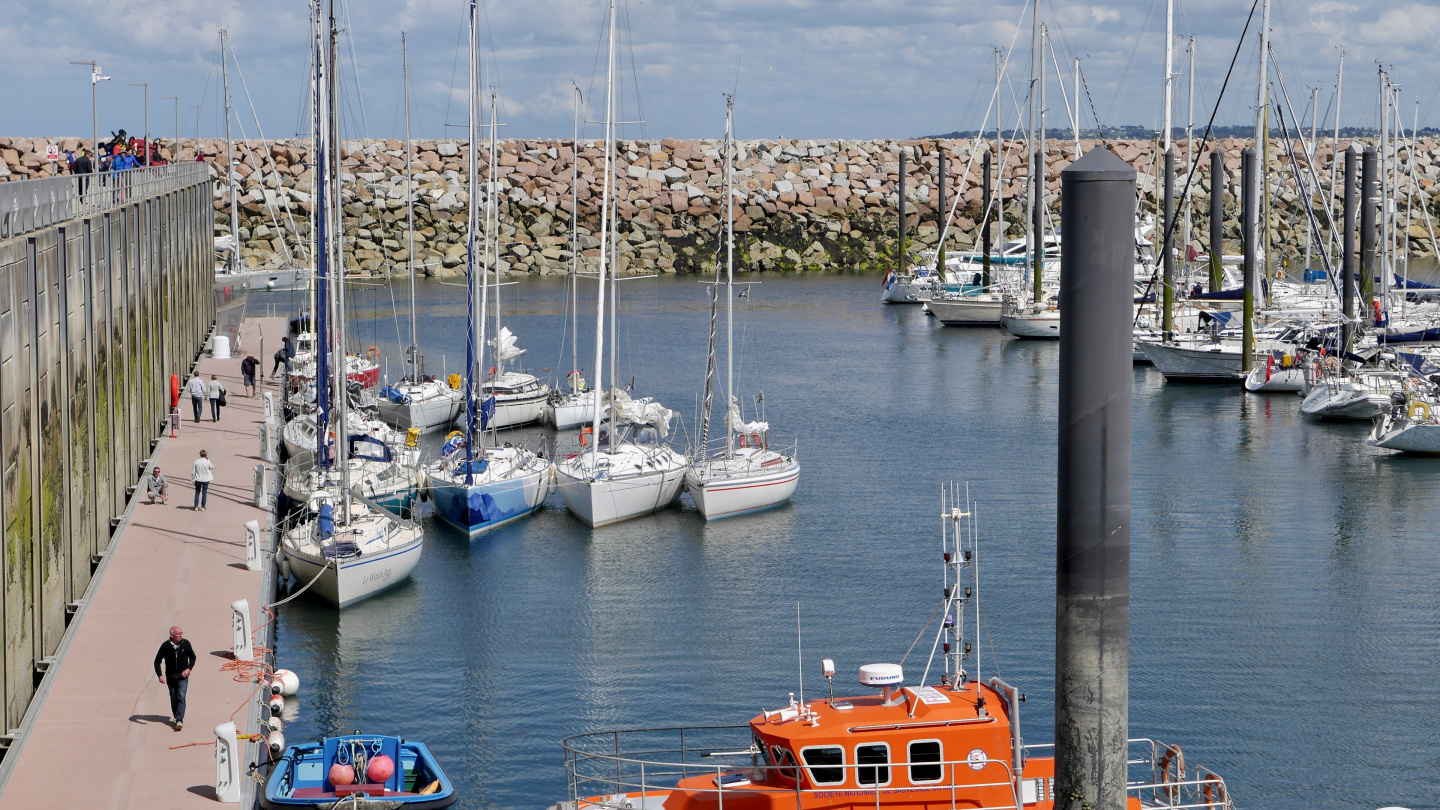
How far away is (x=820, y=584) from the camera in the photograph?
30766mm

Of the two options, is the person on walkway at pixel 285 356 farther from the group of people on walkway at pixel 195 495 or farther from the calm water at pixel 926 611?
the calm water at pixel 926 611

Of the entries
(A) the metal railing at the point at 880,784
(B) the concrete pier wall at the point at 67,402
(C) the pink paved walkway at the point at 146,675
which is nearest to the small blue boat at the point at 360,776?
(C) the pink paved walkway at the point at 146,675

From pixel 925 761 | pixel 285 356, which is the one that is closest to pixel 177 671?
pixel 925 761

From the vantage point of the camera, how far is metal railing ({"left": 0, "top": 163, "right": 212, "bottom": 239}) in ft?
67.6

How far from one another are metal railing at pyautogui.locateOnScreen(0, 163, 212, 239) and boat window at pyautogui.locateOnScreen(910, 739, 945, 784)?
1399 centimetres

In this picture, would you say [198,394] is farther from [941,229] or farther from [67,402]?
[941,229]

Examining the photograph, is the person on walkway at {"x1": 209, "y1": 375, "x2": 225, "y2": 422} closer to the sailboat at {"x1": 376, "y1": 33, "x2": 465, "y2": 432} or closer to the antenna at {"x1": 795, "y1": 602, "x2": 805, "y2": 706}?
the sailboat at {"x1": 376, "y1": 33, "x2": 465, "y2": 432}

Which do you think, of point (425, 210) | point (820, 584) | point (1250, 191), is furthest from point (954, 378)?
point (425, 210)

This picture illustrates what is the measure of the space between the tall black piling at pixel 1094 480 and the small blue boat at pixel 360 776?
12.9 m

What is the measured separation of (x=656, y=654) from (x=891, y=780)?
1173 cm

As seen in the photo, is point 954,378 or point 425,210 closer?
point 954,378

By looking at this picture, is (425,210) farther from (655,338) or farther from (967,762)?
(967,762)

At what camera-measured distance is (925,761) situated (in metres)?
15.4

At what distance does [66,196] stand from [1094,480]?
2281 cm
